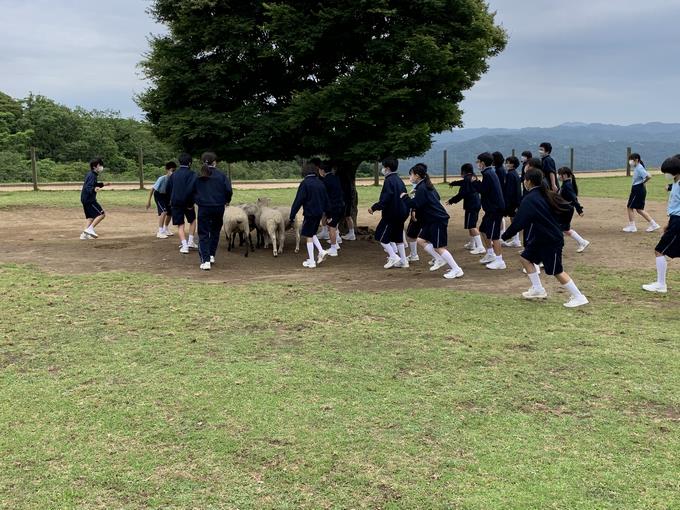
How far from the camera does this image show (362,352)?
18.5 feet

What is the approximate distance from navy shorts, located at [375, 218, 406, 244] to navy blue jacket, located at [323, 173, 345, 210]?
7.04ft

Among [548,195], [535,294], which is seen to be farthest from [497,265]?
[548,195]

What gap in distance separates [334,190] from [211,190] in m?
3.00

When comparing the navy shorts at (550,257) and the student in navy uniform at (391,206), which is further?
the student in navy uniform at (391,206)

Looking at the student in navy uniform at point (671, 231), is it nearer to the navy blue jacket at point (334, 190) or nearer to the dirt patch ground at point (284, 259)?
the dirt patch ground at point (284, 259)

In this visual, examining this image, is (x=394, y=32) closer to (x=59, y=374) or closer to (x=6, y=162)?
(x=59, y=374)

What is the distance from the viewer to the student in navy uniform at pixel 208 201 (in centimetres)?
991

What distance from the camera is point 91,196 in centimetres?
1249

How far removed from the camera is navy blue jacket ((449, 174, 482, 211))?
10.6m

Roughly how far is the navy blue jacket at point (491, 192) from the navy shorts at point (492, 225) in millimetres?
77

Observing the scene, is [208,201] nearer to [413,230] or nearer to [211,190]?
[211,190]

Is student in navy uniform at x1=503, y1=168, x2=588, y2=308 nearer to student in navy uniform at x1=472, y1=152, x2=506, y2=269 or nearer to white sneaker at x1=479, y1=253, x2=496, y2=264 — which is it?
student in navy uniform at x1=472, y1=152, x2=506, y2=269

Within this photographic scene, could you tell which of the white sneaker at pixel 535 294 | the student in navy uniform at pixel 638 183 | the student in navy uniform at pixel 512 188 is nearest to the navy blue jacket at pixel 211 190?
the white sneaker at pixel 535 294

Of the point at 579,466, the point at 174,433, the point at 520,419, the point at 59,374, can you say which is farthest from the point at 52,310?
the point at 579,466
